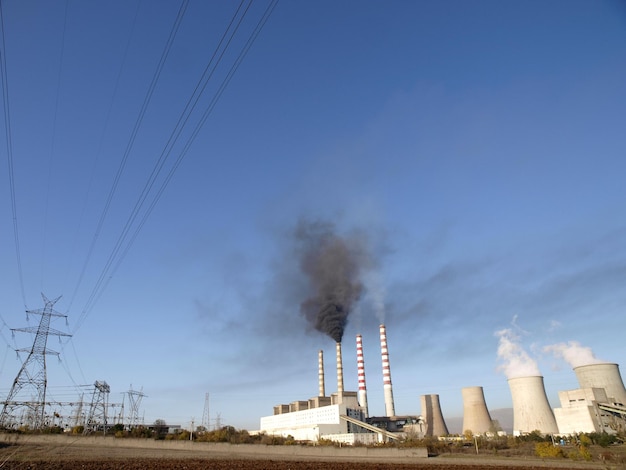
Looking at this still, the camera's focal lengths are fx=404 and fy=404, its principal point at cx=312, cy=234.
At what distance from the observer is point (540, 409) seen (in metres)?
50.9

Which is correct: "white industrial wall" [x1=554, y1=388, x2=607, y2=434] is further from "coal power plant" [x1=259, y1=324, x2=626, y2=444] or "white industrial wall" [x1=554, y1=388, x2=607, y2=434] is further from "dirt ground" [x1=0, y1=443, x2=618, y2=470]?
"dirt ground" [x1=0, y1=443, x2=618, y2=470]

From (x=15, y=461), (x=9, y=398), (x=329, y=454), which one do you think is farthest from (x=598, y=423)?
(x=9, y=398)

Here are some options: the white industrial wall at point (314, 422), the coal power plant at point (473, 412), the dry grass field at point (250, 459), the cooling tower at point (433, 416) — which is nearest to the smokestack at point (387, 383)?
the coal power plant at point (473, 412)

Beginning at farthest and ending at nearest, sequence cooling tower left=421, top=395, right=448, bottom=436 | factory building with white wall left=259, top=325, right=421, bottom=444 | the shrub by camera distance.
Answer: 1. cooling tower left=421, top=395, right=448, bottom=436
2. factory building with white wall left=259, top=325, right=421, bottom=444
3. the shrub

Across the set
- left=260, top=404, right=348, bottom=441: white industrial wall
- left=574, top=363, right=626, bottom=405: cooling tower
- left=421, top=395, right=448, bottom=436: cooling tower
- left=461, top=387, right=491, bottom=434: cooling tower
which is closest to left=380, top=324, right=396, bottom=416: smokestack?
left=421, top=395, right=448, bottom=436: cooling tower

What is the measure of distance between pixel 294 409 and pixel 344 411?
18.9m

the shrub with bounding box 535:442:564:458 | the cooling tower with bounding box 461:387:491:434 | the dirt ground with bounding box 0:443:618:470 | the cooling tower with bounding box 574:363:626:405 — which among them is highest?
the cooling tower with bounding box 574:363:626:405

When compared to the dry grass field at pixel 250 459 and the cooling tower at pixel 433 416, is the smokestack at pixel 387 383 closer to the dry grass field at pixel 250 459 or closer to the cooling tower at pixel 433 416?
the cooling tower at pixel 433 416

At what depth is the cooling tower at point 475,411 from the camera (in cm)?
5796

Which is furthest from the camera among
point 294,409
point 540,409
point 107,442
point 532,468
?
point 294,409

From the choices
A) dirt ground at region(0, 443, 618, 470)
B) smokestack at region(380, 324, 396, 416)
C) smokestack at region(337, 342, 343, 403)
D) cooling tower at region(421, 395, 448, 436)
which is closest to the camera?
dirt ground at region(0, 443, 618, 470)

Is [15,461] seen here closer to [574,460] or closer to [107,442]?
[107,442]

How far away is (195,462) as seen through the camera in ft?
91.9

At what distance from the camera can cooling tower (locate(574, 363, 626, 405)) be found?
53812mm
